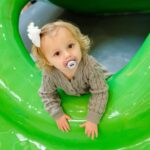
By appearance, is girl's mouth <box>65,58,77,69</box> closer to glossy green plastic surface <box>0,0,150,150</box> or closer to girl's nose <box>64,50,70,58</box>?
girl's nose <box>64,50,70,58</box>

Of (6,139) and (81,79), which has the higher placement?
(81,79)

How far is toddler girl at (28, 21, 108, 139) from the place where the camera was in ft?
3.12

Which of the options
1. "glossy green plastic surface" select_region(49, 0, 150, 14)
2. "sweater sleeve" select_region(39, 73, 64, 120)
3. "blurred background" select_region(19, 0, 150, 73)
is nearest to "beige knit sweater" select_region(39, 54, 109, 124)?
"sweater sleeve" select_region(39, 73, 64, 120)

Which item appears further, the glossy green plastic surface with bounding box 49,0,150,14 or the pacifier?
the glossy green plastic surface with bounding box 49,0,150,14

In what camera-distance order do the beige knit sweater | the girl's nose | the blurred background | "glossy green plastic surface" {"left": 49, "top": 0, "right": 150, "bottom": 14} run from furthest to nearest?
"glossy green plastic surface" {"left": 49, "top": 0, "right": 150, "bottom": 14} < the blurred background < the beige knit sweater < the girl's nose

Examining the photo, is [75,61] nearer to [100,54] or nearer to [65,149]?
[65,149]

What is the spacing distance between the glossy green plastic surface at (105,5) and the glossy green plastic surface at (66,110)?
1.83ft

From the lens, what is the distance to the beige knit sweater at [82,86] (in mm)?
1038

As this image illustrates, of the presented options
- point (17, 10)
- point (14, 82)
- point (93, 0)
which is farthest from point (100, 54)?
point (14, 82)

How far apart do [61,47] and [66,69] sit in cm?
7

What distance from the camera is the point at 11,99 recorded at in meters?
1.21

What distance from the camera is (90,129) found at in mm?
1089

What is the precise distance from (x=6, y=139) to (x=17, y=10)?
463 mm

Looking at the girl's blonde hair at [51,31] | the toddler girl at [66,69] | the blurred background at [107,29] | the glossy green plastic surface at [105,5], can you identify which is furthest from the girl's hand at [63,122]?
the glossy green plastic surface at [105,5]
